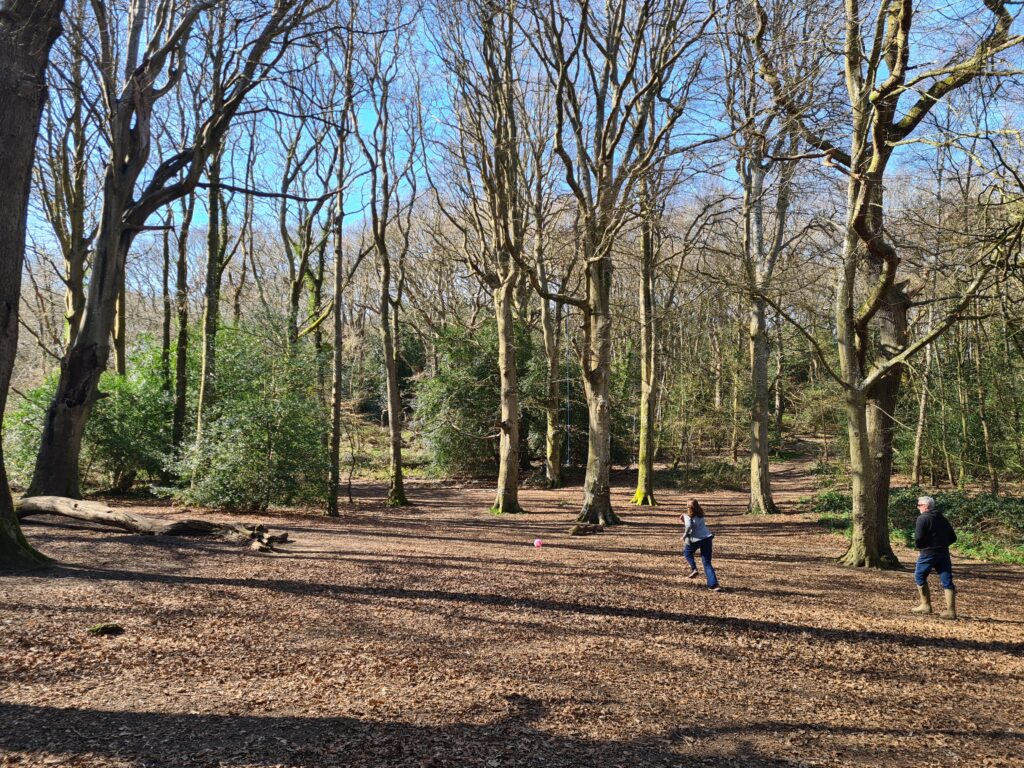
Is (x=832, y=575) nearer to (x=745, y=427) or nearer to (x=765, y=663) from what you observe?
(x=765, y=663)

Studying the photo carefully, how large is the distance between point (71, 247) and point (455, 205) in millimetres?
11480

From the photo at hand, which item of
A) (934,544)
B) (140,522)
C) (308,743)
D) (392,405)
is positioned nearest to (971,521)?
(934,544)

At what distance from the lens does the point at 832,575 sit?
31.1ft

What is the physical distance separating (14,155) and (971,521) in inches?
645

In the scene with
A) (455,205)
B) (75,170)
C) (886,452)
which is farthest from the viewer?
(455,205)

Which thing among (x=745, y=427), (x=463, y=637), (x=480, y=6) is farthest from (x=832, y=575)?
(x=745, y=427)

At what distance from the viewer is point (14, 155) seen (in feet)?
23.1

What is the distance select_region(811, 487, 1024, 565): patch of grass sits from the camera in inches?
466

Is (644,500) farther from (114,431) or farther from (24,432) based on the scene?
(24,432)

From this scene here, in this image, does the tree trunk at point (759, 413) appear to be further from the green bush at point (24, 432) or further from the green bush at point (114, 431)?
the green bush at point (24, 432)

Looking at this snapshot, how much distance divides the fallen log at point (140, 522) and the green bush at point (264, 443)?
3723 millimetres

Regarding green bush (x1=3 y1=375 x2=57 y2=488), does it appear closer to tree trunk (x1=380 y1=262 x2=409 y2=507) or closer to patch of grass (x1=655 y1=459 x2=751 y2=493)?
tree trunk (x1=380 y1=262 x2=409 y2=507)

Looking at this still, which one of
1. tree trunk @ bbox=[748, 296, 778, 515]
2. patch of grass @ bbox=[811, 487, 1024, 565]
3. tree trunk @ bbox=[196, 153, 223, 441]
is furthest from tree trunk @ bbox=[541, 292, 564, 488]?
tree trunk @ bbox=[196, 153, 223, 441]

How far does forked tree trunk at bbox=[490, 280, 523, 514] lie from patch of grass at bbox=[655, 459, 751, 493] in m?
8.87
